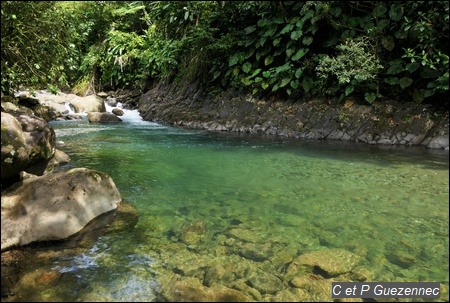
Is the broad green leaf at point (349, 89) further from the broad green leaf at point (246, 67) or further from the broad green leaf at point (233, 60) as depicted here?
the broad green leaf at point (233, 60)

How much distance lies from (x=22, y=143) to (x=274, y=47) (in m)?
10.4

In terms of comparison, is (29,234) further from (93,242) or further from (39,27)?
(39,27)

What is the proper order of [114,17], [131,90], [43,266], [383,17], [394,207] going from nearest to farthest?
1. [43,266]
2. [394,207]
3. [383,17]
4. [131,90]
5. [114,17]

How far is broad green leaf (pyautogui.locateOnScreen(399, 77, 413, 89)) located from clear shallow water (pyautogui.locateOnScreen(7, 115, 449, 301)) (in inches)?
81.9

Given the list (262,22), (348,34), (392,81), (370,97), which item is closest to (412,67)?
(392,81)

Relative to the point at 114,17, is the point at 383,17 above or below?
below

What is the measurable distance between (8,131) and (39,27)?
253 cm

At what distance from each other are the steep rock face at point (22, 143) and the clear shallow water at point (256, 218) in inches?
49.4

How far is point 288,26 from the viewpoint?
38.2ft

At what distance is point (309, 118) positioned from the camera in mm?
10891

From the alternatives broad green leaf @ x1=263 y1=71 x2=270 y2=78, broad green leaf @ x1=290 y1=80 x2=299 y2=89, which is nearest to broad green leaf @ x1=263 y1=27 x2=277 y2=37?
broad green leaf @ x1=263 y1=71 x2=270 y2=78

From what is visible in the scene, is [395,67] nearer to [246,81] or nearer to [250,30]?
[246,81]

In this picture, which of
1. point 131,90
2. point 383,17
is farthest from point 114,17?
point 383,17

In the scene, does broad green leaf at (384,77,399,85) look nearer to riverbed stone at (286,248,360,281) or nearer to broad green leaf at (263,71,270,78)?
broad green leaf at (263,71,270,78)
